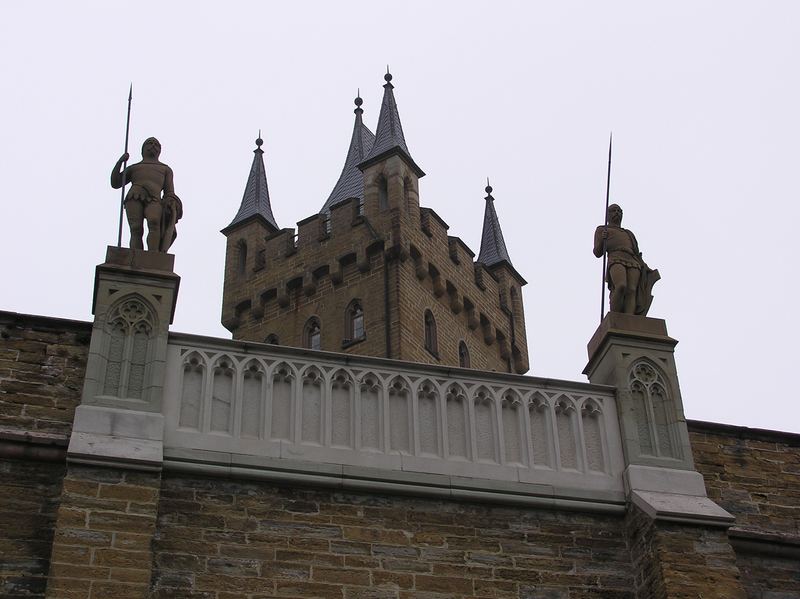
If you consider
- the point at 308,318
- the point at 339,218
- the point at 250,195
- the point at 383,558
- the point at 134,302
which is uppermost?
the point at 250,195

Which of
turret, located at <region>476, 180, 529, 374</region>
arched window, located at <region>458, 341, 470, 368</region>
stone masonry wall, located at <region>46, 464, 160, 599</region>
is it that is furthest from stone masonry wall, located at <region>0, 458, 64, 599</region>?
turret, located at <region>476, 180, 529, 374</region>

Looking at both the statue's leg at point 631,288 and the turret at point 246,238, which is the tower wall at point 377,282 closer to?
the turret at point 246,238

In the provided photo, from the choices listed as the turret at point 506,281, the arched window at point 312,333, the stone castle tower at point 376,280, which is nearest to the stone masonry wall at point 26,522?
the stone castle tower at point 376,280

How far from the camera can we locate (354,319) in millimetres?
31672

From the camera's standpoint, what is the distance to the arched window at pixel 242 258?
115 feet

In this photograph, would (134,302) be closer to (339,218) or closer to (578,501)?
(578,501)

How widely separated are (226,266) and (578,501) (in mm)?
24812

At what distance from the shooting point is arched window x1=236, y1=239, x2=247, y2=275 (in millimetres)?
34969

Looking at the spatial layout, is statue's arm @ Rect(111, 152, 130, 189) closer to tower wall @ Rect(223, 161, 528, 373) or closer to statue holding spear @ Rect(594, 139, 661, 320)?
statue holding spear @ Rect(594, 139, 661, 320)

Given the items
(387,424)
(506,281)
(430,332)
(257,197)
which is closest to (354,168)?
(257,197)

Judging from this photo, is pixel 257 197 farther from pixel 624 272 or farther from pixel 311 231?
pixel 624 272

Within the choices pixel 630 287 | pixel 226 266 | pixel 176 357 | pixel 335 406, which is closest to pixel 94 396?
pixel 176 357

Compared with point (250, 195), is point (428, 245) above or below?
below

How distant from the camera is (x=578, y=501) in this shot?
448 inches
